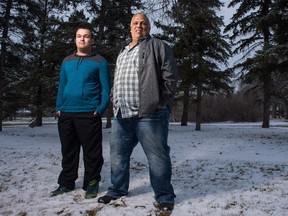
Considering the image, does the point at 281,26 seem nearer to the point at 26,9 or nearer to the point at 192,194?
the point at 192,194

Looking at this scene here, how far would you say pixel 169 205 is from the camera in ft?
10.3

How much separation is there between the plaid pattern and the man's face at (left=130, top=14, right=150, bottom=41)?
149 mm

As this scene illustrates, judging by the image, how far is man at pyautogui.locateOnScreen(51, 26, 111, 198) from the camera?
369 centimetres

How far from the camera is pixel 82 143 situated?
12.4ft

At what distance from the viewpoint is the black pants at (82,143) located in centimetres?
371

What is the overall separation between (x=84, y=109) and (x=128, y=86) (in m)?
0.76

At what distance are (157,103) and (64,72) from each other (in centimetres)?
153

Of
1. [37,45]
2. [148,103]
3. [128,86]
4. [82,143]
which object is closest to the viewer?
[148,103]

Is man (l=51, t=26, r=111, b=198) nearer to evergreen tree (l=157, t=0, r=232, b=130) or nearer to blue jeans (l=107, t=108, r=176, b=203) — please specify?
blue jeans (l=107, t=108, r=176, b=203)

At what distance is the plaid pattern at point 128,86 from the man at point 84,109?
0.35 m

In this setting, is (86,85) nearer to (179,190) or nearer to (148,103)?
(148,103)

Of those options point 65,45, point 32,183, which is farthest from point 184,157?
point 65,45

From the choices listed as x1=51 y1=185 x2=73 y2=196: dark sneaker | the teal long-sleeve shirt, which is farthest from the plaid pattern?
x1=51 y1=185 x2=73 y2=196: dark sneaker

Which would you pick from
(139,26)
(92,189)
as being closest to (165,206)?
(92,189)
